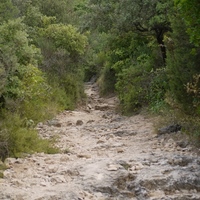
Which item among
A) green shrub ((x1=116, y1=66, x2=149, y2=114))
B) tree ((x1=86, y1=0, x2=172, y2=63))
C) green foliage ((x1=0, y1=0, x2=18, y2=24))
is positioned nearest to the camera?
tree ((x1=86, y1=0, x2=172, y2=63))

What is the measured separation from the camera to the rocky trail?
6.34 meters

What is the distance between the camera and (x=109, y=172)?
7121 millimetres

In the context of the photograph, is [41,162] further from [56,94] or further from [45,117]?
[56,94]

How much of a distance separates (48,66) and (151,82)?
7065 mm

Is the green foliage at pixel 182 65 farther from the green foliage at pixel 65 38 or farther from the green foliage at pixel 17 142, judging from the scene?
the green foliage at pixel 65 38

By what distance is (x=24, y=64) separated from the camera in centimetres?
1279

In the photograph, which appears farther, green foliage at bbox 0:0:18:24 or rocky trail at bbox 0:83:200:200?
green foliage at bbox 0:0:18:24

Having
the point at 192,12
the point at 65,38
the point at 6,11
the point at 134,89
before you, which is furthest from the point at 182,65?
the point at 65,38

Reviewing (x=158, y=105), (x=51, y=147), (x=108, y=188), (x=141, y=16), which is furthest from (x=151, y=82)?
(x=108, y=188)

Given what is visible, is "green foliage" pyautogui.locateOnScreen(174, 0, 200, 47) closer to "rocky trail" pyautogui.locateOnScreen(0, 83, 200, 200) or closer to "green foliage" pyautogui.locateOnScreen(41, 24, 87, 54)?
"rocky trail" pyautogui.locateOnScreen(0, 83, 200, 200)

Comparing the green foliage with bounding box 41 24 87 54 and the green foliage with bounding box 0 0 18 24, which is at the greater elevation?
the green foliage with bounding box 0 0 18 24

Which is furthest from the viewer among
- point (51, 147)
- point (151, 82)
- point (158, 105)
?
point (151, 82)

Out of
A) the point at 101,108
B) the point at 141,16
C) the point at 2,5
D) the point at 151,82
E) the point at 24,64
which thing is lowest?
the point at 101,108

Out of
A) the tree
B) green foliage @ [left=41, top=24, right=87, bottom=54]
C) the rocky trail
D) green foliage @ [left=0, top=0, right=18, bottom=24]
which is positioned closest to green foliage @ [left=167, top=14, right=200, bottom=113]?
the rocky trail
